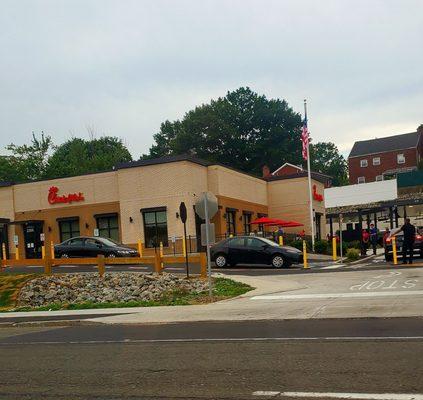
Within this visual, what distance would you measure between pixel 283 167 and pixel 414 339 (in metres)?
72.2

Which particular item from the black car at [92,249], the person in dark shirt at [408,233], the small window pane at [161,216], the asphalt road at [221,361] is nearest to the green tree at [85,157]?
the small window pane at [161,216]

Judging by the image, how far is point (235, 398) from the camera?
5809 millimetres

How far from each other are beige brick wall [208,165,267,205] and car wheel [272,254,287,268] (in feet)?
50.7

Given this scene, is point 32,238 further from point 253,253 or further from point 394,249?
point 394,249


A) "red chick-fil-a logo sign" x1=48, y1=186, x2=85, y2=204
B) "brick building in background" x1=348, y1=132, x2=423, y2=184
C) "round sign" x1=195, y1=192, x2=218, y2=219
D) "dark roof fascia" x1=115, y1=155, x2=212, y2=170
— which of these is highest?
"brick building in background" x1=348, y1=132, x2=423, y2=184

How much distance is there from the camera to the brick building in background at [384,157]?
82625 millimetres

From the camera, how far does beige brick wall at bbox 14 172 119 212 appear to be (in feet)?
135

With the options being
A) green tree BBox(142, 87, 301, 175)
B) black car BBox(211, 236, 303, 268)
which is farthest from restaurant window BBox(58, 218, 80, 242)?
green tree BBox(142, 87, 301, 175)

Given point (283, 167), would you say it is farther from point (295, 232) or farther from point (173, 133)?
point (295, 232)

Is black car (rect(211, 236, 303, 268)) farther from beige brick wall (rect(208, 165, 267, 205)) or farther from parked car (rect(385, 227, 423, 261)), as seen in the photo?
beige brick wall (rect(208, 165, 267, 205))

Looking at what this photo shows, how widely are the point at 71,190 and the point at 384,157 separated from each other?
55549 millimetres

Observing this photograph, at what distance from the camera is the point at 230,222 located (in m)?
42.6

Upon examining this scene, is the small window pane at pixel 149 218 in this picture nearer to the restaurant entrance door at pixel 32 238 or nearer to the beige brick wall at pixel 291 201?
the restaurant entrance door at pixel 32 238

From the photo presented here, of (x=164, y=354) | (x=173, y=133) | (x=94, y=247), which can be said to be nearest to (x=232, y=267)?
(x=94, y=247)
